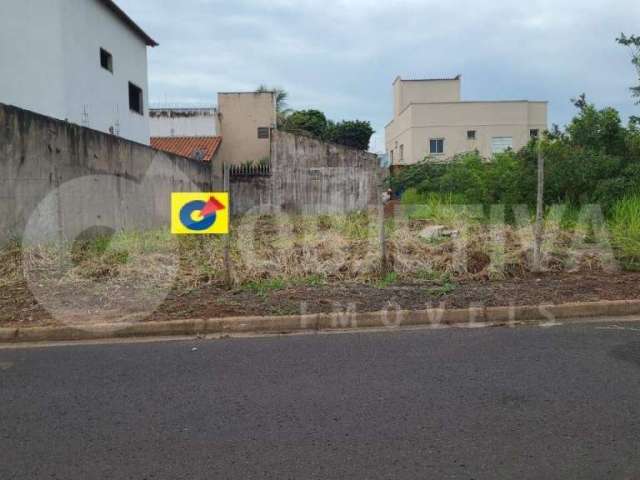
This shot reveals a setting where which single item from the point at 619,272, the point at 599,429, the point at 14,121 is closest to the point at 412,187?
the point at 619,272

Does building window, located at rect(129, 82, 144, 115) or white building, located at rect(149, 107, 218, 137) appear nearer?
building window, located at rect(129, 82, 144, 115)

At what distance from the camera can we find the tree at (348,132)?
44.1 metres

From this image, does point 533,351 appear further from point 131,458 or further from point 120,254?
point 120,254

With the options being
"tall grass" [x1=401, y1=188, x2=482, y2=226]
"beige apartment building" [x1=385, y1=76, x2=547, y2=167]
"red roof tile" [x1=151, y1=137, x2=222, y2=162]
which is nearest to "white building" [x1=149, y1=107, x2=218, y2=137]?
"red roof tile" [x1=151, y1=137, x2=222, y2=162]

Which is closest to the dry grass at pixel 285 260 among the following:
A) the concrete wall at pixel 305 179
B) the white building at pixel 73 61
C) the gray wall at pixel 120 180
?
the gray wall at pixel 120 180

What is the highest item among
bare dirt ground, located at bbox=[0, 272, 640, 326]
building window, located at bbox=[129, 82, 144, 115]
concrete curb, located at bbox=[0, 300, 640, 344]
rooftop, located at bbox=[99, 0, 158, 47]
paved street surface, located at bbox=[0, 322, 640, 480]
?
rooftop, located at bbox=[99, 0, 158, 47]

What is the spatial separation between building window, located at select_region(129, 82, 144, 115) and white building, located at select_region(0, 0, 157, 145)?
65mm

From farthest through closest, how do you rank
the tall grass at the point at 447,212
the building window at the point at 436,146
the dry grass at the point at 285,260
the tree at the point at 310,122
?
1. the tree at the point at 310,122
2. the building window at the point at 436,146
3. the tall grass at the point at 447,212
4. the dry grass at the point at 285,260

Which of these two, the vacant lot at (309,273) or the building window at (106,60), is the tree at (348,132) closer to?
the building window at (106,60)

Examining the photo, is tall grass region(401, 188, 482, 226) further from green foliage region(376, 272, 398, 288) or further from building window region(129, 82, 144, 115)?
building window region(129, 82, 144, 115)

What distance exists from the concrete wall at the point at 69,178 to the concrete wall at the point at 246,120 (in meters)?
18.5

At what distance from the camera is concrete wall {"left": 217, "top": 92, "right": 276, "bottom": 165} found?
31.8 m

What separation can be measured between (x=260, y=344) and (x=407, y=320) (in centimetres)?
156

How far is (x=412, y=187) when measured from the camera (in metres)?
17.4
